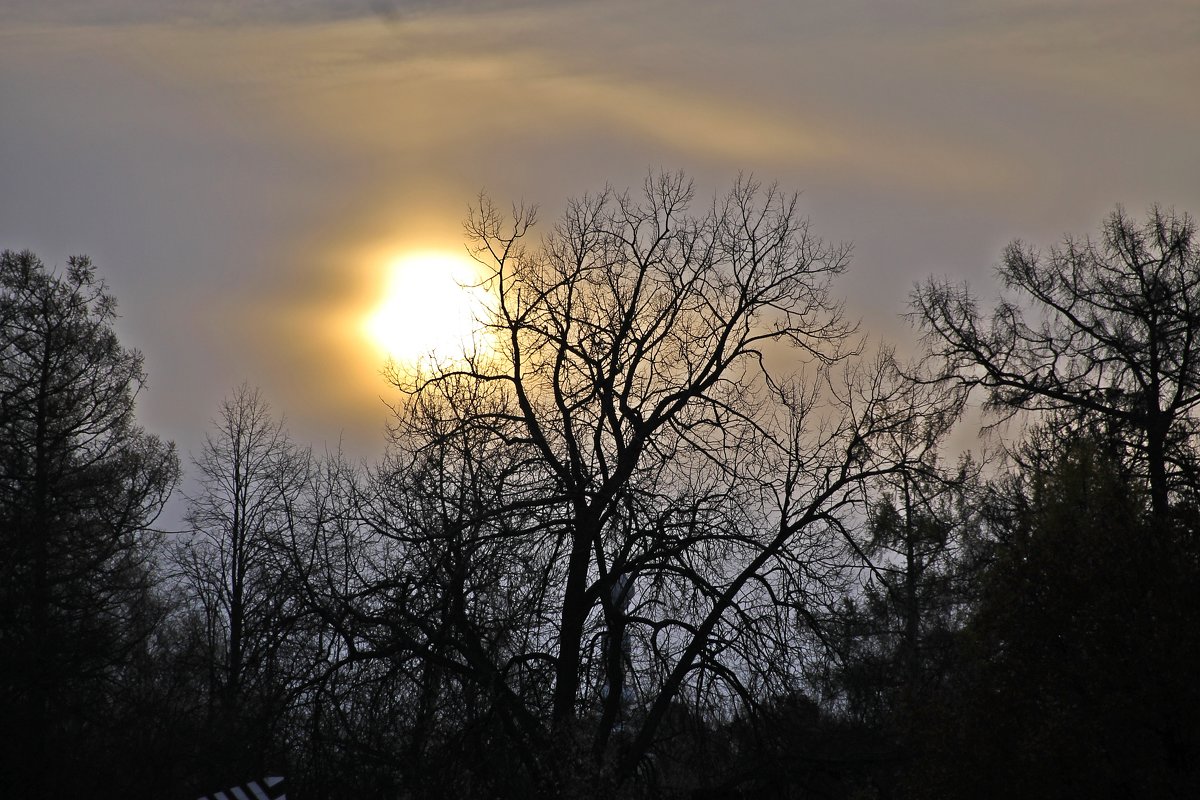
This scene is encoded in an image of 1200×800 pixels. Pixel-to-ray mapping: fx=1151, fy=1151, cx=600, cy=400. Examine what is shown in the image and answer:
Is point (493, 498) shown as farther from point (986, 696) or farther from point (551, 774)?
point (986, 696)

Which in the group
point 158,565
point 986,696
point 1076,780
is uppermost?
point 158,565

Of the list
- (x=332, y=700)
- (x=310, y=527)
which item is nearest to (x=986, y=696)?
(x=332, y=700)

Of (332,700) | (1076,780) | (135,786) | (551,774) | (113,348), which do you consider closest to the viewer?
(1076,780)

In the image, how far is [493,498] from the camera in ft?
59.4

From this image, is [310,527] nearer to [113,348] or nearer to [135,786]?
[135,786]

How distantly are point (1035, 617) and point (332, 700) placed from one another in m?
10.5

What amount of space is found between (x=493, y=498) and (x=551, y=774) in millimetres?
4256

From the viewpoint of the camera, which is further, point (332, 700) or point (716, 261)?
point (716, 261)

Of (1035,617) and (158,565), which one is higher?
(158,565)

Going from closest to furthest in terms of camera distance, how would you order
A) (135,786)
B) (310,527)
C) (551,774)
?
(551,774) < (310,527) < (135,786)

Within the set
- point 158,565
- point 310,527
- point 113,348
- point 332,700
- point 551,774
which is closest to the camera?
point 551,774

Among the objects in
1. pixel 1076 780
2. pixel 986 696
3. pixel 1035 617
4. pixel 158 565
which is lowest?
pixel 1076 780

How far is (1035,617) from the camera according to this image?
1662cm

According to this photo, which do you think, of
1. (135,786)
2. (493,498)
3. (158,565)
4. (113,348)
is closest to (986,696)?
(493,498)
